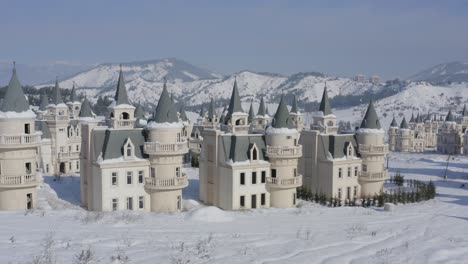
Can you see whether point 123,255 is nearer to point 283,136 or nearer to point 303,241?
point 303,241

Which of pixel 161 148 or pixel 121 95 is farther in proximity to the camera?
pixel 121 95

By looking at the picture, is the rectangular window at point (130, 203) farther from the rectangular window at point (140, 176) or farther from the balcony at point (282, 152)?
the balcony at point (282, 152)

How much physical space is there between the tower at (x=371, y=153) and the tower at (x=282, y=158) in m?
9.09

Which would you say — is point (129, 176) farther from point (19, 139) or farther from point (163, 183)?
point (19, 139)

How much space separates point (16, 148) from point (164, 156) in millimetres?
10730

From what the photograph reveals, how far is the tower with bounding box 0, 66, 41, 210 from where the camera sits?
107 ft

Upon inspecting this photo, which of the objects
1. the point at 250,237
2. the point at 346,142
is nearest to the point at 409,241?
the point at 250,237

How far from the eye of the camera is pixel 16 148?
108 feet

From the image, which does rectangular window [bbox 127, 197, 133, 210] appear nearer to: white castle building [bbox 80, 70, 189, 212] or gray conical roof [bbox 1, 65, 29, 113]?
white castle building [bbox 80, 70, 189, 212]

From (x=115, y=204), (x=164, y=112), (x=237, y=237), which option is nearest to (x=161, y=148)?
(x=164, y=112)

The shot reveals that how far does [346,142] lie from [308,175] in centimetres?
501

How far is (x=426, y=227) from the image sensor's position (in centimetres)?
2486

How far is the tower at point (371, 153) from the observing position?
146ft

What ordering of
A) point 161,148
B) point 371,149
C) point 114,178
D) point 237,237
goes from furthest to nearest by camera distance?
point 371,149 < point 161,148 < point 114,178 < point 237,237
